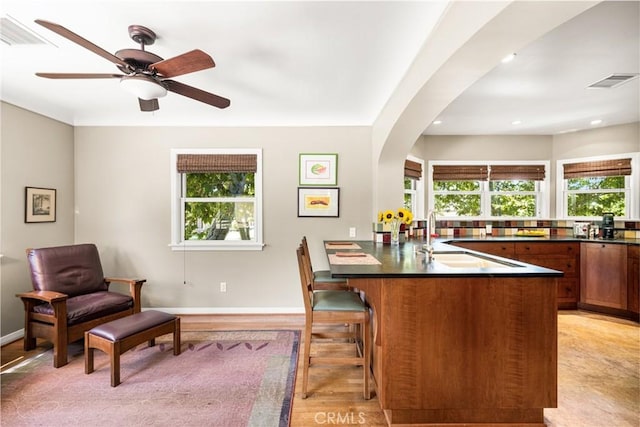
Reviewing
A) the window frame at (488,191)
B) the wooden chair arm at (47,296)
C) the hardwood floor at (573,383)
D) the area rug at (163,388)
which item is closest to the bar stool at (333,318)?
the hardwood floor at (573,383)

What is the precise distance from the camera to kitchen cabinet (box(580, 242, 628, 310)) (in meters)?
3.56

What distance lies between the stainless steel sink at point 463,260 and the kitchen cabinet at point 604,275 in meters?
2.44

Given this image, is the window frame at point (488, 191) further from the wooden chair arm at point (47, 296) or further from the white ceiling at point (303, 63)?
the wooden chair arm at point (47, 296)

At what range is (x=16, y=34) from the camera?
2.01 metres

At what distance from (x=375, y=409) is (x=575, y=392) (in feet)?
4.90

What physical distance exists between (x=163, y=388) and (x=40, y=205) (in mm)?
2605

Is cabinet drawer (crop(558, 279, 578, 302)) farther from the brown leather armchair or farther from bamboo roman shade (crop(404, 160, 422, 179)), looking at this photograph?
the brown leather armchair

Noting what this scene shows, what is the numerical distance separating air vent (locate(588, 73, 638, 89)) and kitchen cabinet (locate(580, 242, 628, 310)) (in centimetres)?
194

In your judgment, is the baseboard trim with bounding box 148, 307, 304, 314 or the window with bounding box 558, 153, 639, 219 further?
the window with bounding box 558, 153, 639, 219

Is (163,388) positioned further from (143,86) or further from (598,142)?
(598,142)

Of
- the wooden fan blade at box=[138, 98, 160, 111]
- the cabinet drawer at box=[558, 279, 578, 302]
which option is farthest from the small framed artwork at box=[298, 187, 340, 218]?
the cabinet drawer at box=[558, 279, 578, 302]

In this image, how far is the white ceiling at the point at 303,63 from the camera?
179cm

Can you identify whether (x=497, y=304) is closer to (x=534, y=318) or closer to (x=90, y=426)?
(x=534, y=318)

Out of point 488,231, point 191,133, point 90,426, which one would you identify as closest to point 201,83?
point 191,133
